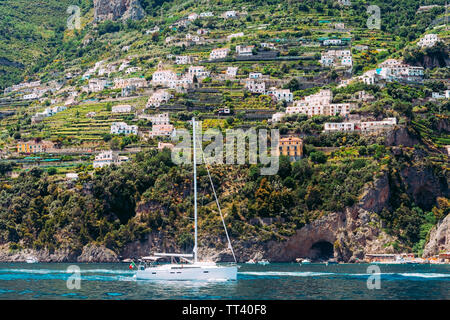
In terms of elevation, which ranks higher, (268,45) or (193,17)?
(193,17)

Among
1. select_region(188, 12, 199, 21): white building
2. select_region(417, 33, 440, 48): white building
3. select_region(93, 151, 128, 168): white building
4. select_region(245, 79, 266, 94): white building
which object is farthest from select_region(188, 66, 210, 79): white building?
select_region(417, 33, 440, 48): white building

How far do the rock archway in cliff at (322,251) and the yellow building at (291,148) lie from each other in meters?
10.5

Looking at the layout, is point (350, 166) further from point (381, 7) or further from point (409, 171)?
point (381, 7)

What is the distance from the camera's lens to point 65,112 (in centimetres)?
11925

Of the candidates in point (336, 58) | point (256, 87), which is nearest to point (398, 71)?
point (336, 58)

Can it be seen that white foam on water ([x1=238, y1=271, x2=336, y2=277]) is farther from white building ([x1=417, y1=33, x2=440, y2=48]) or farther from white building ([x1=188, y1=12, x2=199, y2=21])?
white building ([x1=188, y1=12, x2=199, y2=21])

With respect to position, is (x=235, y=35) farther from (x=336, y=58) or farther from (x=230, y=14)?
(x=336, y=58)

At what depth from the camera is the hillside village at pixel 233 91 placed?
9656 cm

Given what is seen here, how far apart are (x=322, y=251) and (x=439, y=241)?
11.9 meters

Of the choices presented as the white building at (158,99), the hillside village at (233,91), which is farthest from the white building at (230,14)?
the white building at (158,99)

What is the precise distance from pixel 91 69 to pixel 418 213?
254 feet

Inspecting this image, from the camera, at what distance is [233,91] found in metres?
111
